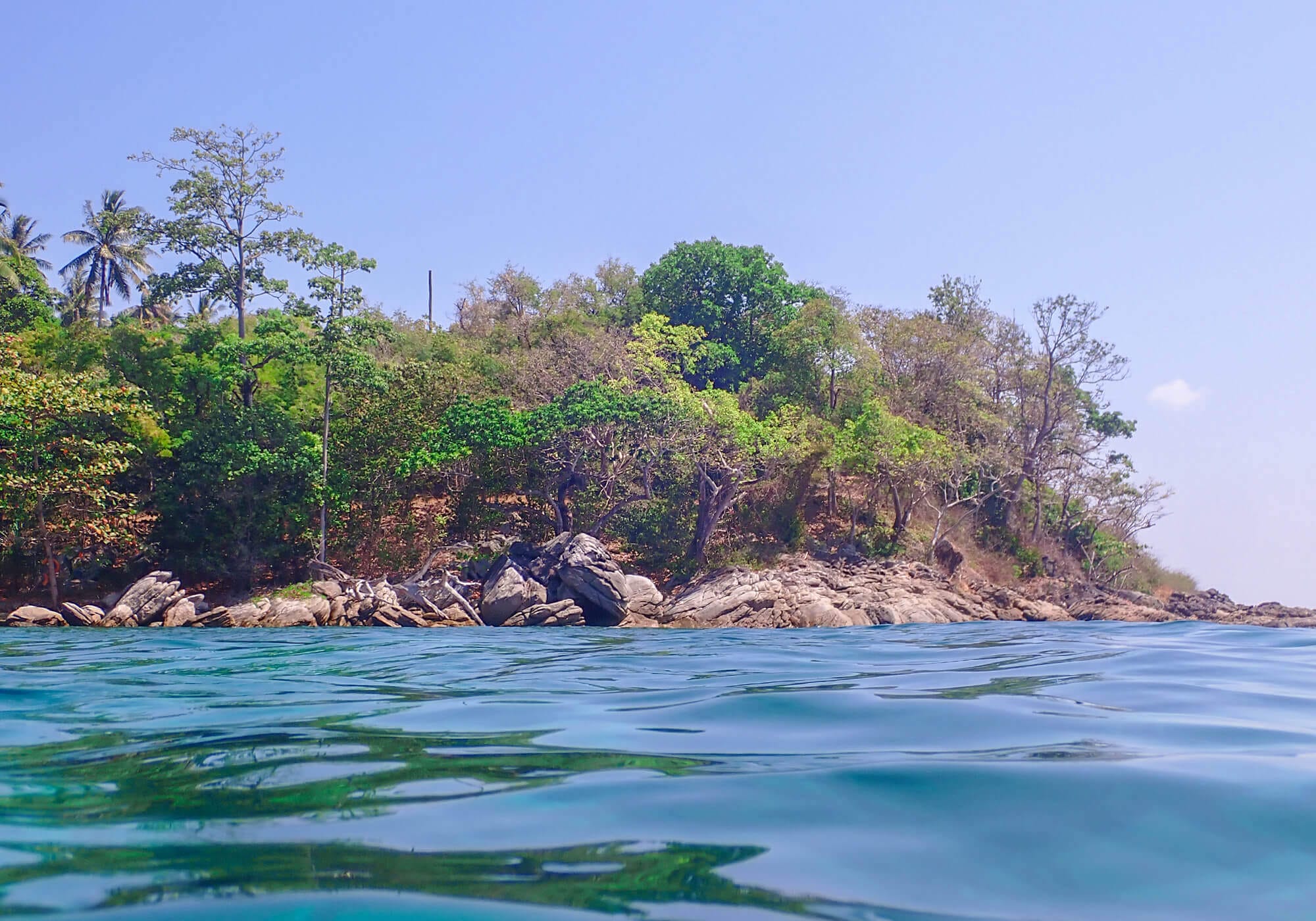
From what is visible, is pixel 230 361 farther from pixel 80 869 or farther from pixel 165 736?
Result: pixel 80 869

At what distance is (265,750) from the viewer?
10.1 feet

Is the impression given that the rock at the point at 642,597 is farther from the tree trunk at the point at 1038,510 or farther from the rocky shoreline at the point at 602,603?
the tree trunk at the point at 1038,510

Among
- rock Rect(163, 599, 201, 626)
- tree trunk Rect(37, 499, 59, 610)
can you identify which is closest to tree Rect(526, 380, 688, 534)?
rock Rect(163, 599, 201, 626)

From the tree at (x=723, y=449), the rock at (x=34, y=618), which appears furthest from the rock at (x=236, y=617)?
the tree at (x=723, y=449)

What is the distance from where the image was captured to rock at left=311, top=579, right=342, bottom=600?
2008 centimetres

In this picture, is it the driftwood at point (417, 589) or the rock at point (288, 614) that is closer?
the rock at point (288, 614)

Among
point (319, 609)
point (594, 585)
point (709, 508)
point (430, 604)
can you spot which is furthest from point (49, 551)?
point (709, 508)

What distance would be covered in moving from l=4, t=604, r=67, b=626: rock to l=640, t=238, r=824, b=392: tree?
20247 mm

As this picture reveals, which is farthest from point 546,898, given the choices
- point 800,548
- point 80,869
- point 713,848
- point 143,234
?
point 143,234

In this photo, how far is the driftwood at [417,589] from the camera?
20.2 meters

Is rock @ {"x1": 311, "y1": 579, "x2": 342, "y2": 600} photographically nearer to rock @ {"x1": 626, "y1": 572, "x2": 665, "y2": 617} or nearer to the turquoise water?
rock @ {"x1": 626, "y1": 572, "x2": 665, "y2": 617}

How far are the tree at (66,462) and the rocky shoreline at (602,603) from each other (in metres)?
2.00

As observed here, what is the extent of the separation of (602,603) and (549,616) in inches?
56.1

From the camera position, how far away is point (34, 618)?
707 inches
